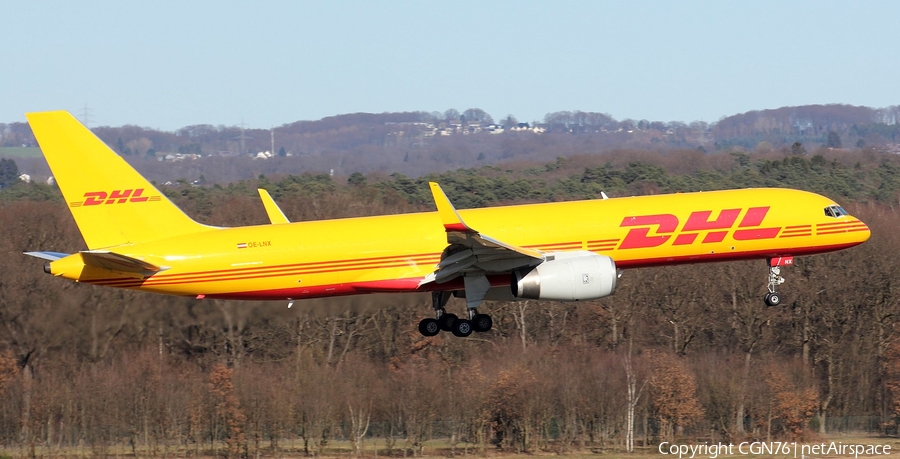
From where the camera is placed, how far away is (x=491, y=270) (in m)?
38.3

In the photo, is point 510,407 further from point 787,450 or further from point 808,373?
point 808,373

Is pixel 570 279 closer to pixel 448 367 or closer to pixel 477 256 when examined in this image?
pixel 477 256

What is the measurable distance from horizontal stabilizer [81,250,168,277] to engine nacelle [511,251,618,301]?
467 inches

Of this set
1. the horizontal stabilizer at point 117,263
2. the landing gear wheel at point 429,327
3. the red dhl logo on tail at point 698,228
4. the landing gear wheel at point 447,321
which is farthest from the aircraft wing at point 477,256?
the horizontal stabilizer at point 117,263

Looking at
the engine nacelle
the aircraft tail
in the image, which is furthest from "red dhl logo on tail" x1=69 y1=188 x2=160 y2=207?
the engine nacelle

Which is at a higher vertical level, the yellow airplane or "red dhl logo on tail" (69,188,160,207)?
"red dhl logo on tail" (69,188,160,207)

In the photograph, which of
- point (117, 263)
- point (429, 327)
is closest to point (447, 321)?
point (429, 327)

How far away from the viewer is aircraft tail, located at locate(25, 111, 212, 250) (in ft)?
124

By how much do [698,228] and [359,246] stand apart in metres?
11.6

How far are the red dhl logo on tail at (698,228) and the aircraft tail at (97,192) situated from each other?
14974mm

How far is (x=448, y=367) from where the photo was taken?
229 ft

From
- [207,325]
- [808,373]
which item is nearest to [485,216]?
[207,325]

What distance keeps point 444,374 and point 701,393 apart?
51.9 feet

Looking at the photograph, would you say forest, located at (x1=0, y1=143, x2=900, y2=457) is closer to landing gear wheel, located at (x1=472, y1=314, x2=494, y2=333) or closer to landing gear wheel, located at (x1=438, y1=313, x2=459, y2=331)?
landing gear wheel, located at (x1=438, y1=313, x2=459, y2=331)
